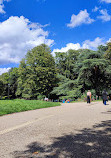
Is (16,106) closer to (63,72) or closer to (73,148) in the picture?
(73,148)

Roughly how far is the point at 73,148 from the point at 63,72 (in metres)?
42.5

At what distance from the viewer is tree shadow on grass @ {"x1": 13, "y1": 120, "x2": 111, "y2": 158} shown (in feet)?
8.63

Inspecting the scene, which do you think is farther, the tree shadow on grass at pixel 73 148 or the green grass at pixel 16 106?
the green grass at pixel 16 106

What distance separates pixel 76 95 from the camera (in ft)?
84.4

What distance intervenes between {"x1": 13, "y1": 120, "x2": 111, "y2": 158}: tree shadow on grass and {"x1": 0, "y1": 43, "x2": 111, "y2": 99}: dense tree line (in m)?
21.2

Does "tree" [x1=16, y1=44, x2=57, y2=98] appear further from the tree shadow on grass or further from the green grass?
the tree shadow on grass

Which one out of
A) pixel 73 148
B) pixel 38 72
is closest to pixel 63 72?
pixel 38 72

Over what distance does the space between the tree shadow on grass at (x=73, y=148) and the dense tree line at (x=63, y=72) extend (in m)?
21.2

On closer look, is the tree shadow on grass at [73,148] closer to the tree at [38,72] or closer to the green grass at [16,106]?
the green grass at [16,106]

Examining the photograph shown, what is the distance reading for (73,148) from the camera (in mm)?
2928

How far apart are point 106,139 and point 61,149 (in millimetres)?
1227

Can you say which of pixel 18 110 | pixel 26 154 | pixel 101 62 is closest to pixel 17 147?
pixel 26 154

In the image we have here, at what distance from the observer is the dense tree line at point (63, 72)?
25.5 metres

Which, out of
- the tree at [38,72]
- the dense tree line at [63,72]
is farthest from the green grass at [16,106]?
the tree at [38,72]
